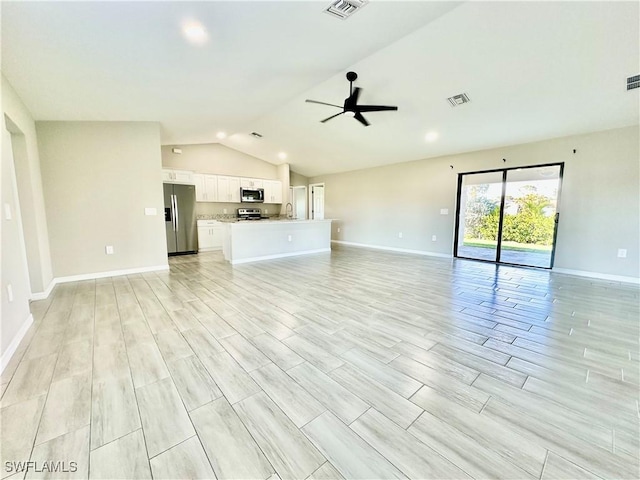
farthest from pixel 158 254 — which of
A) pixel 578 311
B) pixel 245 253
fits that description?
pixel 578 311

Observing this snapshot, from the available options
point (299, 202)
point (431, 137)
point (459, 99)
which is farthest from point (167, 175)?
point (459, 99)

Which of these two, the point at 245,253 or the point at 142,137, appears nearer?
the point at 142,137

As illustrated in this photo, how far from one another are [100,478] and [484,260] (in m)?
6.50

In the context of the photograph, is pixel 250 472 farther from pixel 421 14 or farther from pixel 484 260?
pixel 484 260

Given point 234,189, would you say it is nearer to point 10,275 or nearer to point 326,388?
point 10,275

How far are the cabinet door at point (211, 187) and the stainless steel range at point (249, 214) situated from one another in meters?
0.81

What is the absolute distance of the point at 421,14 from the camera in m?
2.61

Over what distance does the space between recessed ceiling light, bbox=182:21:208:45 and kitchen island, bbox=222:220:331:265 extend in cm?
320

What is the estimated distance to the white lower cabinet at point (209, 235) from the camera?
22.5ft

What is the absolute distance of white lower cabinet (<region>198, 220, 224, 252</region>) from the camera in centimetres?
687

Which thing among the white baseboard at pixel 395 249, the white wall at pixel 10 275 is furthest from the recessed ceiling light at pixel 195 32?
the white baseboard at pixel 395 249

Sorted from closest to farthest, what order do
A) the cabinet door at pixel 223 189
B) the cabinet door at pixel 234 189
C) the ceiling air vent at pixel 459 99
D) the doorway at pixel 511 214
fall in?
the ceiling air vent at pixel 459 99 → the doorway at pixel 511 214 → the cabinet door at pixel 223 189 → the cabinet door at pixel 234 189

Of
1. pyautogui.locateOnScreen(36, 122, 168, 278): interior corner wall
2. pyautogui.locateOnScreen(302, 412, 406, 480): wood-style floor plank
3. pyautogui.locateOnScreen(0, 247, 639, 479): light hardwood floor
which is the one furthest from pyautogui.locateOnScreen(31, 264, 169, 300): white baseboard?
pyautogui.locateOnScreen(302, 412, 406, 480): wood-style floor plank

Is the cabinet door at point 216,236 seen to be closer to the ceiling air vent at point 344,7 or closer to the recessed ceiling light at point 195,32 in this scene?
the recessed ceiling light at point 195,32
